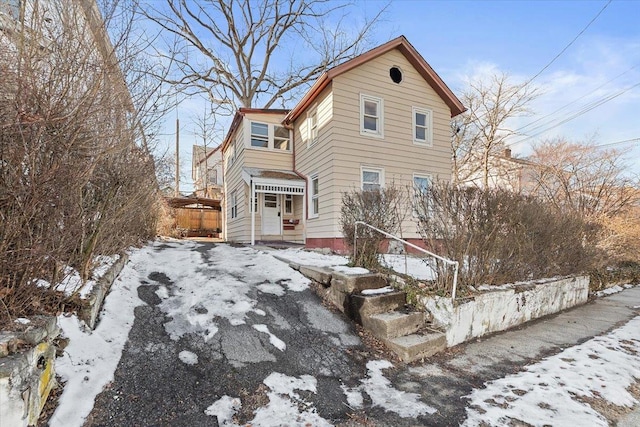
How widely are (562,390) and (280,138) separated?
11.2m

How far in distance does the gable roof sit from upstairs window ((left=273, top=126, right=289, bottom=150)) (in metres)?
0.51

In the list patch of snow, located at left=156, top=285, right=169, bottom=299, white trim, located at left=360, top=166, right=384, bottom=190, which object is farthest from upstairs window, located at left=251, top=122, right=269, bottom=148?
patch of snow, located at left=156, top=285, right=169, bottom=299

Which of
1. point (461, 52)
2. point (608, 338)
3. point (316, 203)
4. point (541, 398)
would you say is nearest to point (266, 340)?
point (541, 398)

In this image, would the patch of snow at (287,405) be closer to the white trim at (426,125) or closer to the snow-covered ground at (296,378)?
the snow-covered ground at (296,378)

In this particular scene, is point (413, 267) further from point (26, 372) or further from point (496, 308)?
point (26, 372)

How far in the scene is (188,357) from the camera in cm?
309

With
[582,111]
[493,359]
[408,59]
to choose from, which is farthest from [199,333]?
[582,111]

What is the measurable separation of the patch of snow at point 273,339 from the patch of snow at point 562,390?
5.96ft

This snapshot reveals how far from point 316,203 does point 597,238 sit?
25.0ft

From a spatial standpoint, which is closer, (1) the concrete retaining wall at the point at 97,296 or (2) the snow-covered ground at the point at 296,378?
(2) the snow-covered ground at the point at 296,378

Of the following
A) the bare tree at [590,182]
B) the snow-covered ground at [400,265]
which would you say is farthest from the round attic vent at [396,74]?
the snow-covered ground at [400,265]

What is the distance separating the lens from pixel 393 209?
225 inches

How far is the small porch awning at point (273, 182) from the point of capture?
34.7 feet

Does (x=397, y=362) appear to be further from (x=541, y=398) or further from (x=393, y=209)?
(x=393, y=209)
